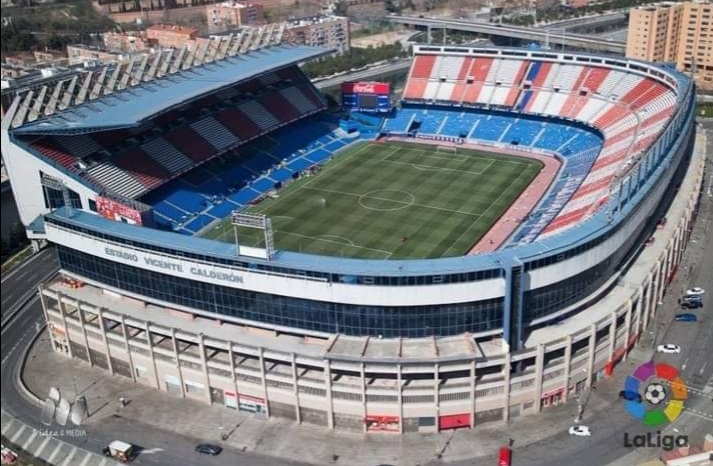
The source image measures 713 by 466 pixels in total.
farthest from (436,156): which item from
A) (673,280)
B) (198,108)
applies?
(673,280)

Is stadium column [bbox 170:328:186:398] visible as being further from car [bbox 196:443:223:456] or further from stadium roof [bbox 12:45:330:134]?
stadium roof [bbox 12:45:330:134]

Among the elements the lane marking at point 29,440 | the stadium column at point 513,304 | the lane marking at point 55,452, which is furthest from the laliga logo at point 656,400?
the lane marking at point 29,440

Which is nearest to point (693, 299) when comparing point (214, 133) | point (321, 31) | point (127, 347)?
point (127, 347)

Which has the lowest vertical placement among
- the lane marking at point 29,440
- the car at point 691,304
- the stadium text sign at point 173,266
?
the lane marking at point 29,440

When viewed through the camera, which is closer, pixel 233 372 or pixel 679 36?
pixel 233 372

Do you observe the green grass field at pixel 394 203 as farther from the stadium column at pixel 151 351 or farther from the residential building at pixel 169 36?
the residential building at pixel 169 36

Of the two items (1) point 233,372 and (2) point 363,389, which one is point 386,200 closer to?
(1) point 233,372
